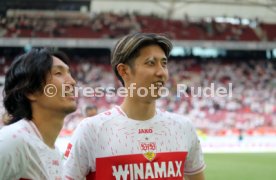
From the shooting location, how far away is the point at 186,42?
2962cm

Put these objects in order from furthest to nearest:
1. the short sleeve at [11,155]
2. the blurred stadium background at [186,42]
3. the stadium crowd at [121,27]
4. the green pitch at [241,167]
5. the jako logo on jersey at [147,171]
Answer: the stadium crowd at [121,27], the blurred stadium background at [186,42], the green pitch at [241,167], the jako logo on jersey at [147,171], the short sleeve at [11,155]

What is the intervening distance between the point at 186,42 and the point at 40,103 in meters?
27.6

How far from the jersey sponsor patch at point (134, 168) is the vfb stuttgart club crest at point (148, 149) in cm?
2

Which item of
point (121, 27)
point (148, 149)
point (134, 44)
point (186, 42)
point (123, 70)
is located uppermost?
point (121, 27)

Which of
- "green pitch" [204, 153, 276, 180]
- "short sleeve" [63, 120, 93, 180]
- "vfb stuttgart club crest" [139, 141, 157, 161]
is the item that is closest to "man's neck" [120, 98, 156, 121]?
"vfb stuttgart club crest" [139, 141, 157, 161]

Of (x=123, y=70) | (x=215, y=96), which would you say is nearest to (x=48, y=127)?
(x=123, y=70)

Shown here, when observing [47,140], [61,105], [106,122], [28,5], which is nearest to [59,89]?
[61,105]

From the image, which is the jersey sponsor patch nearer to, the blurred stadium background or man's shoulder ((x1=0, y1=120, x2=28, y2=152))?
man's shoulder ((x1=0, y1=120, x2=28, y2=152))

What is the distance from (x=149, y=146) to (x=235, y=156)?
46.0 feet

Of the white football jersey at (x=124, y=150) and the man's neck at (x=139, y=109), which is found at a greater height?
the man's neck at (x=139, y=109)

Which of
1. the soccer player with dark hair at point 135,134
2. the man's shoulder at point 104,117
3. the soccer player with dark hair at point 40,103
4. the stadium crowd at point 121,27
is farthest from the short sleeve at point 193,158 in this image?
the stadium crowd at point 121,27

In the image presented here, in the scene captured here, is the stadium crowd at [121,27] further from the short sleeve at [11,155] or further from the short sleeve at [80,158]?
the short sleeve at [11,155]

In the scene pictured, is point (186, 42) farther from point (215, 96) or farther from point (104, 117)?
point (104, 117)

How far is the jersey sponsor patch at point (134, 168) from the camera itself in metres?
2.62
